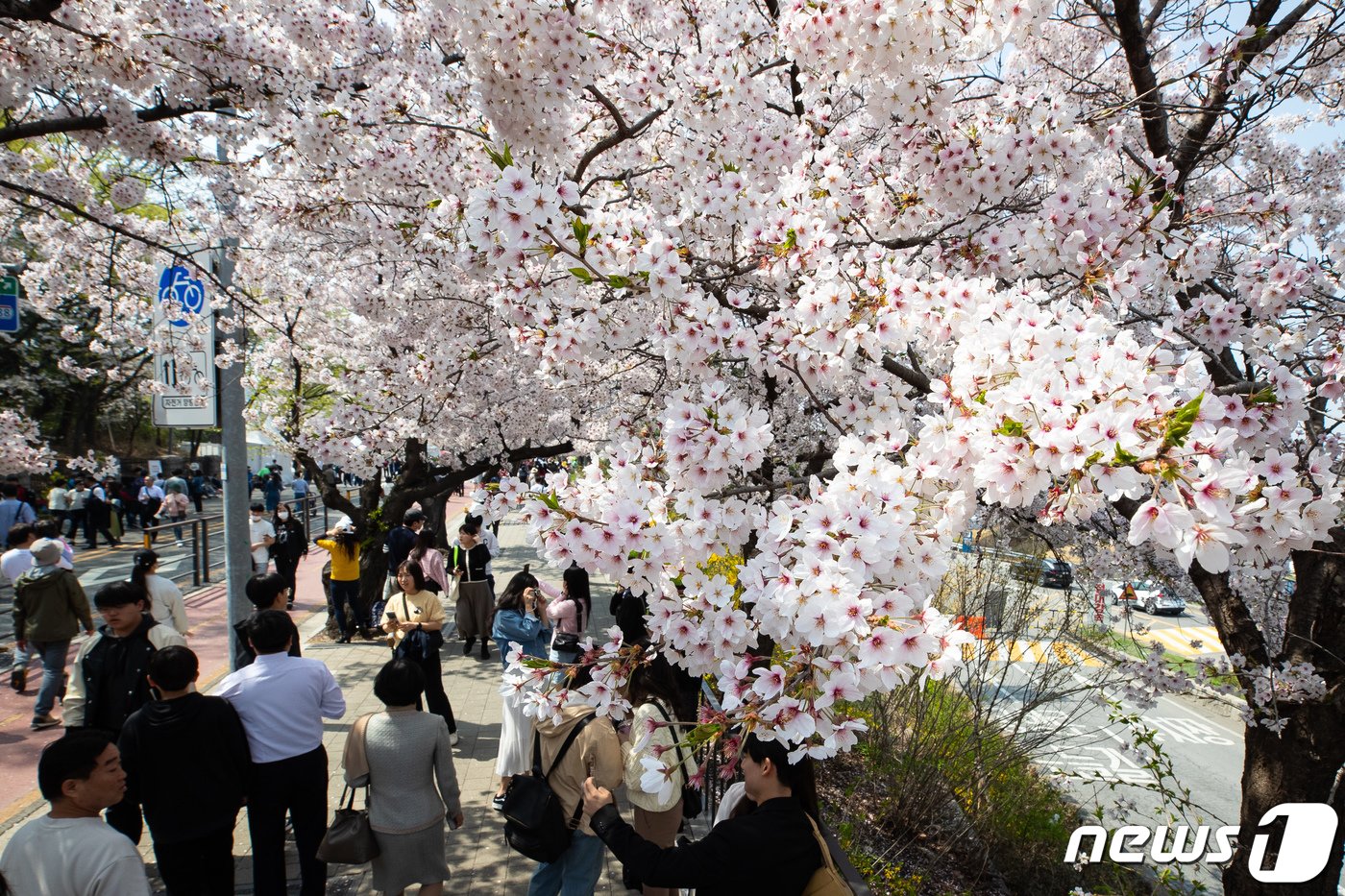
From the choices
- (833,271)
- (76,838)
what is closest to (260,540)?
(76,838)

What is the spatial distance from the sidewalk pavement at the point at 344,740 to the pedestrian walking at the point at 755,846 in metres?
2.43

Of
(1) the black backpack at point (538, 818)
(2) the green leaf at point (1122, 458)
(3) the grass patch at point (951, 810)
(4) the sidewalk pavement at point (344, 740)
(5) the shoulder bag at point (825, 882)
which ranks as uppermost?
(2) the green leaf at point (1122, 458)

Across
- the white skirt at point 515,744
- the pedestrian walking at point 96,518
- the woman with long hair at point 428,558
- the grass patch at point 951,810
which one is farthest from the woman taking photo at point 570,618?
the pedestrian walking at point 96,518

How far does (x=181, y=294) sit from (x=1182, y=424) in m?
5.59

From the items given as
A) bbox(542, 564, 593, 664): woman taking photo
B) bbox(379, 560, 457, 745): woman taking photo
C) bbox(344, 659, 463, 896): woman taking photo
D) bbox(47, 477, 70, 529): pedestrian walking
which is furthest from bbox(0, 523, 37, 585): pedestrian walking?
bbox(47, 477, 70, 529): pedestrian walking

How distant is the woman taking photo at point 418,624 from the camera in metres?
5.65

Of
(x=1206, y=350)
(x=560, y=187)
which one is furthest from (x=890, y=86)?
(x=1206, y=350)

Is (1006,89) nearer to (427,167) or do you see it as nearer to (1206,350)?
(1206,350)

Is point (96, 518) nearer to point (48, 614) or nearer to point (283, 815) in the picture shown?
point (48, 614)

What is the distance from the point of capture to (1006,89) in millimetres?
4027

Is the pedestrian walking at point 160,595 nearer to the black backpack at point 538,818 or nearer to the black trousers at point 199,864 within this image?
the black trousers at point 199,864

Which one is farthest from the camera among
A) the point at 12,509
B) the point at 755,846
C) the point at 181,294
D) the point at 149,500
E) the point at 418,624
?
the point at 149,500

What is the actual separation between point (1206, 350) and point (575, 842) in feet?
13.9

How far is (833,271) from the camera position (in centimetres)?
302
